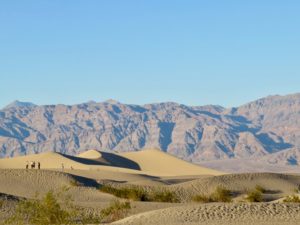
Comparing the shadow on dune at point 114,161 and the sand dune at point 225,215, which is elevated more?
the shadow on dune at point 114,161

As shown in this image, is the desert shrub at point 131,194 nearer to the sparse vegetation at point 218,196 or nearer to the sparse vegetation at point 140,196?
the sparse vegetation at point 140,196

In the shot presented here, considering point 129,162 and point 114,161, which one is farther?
point 129,162

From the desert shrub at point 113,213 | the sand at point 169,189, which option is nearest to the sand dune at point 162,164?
the sand at point 169,189

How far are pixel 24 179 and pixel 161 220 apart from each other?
28032mm

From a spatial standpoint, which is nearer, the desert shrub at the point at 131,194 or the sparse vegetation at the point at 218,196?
the desert shrub at the point at 131,194

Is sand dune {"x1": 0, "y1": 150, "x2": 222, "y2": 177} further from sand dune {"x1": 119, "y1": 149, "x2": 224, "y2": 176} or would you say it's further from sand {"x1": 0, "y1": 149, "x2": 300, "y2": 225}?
sand {"x1": 0, "y1": 149, "x2": 300, "y2": 225}

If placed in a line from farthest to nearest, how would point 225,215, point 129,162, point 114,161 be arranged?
point 129,162
point 114,161
point 225,215

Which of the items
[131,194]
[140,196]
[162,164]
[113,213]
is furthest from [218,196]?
[162,164]

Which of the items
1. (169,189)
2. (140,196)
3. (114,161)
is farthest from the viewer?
(114,161)

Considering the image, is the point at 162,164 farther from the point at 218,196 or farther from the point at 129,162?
the point at 218,196

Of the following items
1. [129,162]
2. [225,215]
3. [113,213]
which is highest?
[129,162]

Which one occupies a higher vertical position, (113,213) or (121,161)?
(121,161)

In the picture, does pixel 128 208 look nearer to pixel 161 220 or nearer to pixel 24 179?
pixel 161 220

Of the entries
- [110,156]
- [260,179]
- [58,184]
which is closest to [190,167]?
[110,156]
